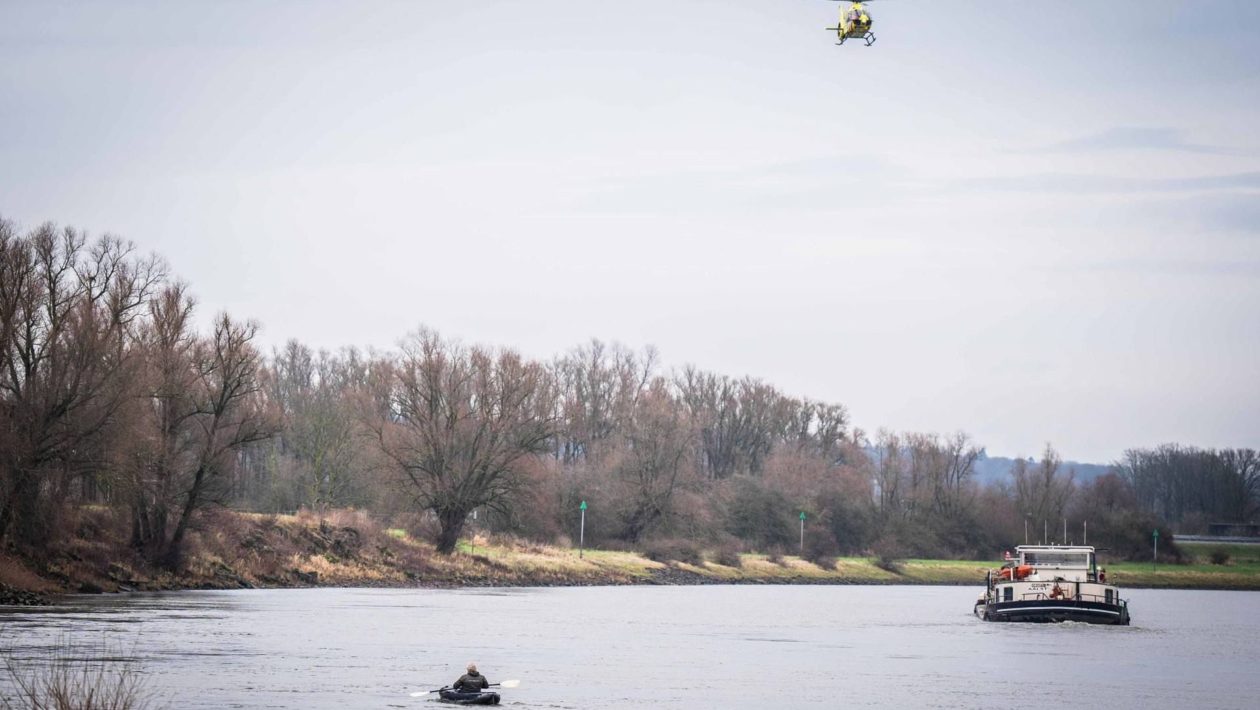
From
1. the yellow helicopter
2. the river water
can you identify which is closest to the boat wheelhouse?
the river water

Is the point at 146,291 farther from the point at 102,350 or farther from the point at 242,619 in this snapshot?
the point at 242,619

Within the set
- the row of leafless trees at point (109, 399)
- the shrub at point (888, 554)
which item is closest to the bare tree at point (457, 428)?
the row of leafless trees at point (109, 399)

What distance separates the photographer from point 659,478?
4798 inches

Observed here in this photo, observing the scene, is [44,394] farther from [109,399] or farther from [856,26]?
[856,26]

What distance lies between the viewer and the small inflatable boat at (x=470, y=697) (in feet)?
111

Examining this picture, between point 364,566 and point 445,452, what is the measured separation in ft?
39.3

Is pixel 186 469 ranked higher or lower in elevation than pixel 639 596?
higher

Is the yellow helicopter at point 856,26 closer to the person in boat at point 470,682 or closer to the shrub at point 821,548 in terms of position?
the person in boat at point 470,682

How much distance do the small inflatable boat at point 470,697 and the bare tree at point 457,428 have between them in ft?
202

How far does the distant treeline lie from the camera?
6450 centimetres

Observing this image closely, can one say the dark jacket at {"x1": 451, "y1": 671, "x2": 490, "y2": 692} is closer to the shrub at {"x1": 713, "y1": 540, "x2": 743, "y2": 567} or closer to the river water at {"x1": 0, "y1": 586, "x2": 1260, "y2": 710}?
the river water at {"x1": 0, "y1": 586, "x2": 1260, "y2": 710}

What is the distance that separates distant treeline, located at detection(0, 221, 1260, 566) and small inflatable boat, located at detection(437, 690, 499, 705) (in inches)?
1335

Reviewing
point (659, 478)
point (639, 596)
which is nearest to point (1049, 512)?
point (659, 478)

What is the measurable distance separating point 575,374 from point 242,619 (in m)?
89.6
